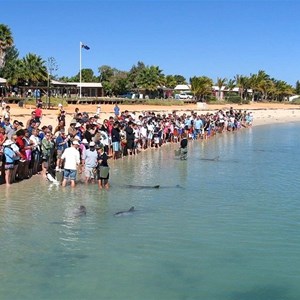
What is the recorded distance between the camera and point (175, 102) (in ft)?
247

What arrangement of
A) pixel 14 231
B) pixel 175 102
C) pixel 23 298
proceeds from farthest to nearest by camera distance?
pixel 175 102
pixel 14 231
pixel 23 298

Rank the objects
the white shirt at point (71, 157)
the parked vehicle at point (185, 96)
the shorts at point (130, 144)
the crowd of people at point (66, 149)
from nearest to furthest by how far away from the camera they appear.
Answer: the white shirt at point (71, 157) → the crowd of people at point (66, 149) → the shorts at point (130, 144) → the parked vehicle at point (185, 96)

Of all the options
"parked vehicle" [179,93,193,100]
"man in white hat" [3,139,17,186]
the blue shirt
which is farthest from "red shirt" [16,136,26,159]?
"parked vehicle" [179,93,193,100]

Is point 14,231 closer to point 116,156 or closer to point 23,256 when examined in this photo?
point 23,256

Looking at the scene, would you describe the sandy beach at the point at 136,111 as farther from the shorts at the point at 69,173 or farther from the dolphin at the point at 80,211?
the dolphin at the point at 80,211

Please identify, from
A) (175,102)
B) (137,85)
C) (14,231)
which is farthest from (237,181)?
(137,85)

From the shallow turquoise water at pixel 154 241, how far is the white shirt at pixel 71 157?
2.27ft

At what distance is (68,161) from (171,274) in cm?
654

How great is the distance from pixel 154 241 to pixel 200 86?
81.6 m

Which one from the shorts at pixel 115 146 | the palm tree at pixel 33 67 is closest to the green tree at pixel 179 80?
the palm tree at pixel 33 67

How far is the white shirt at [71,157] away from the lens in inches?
541

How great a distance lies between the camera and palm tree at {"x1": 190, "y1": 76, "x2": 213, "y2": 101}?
89.8m

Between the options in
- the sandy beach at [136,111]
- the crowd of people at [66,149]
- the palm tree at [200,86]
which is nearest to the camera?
the crowd of people at [66,149]

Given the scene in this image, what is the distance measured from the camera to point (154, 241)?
9602 mm
